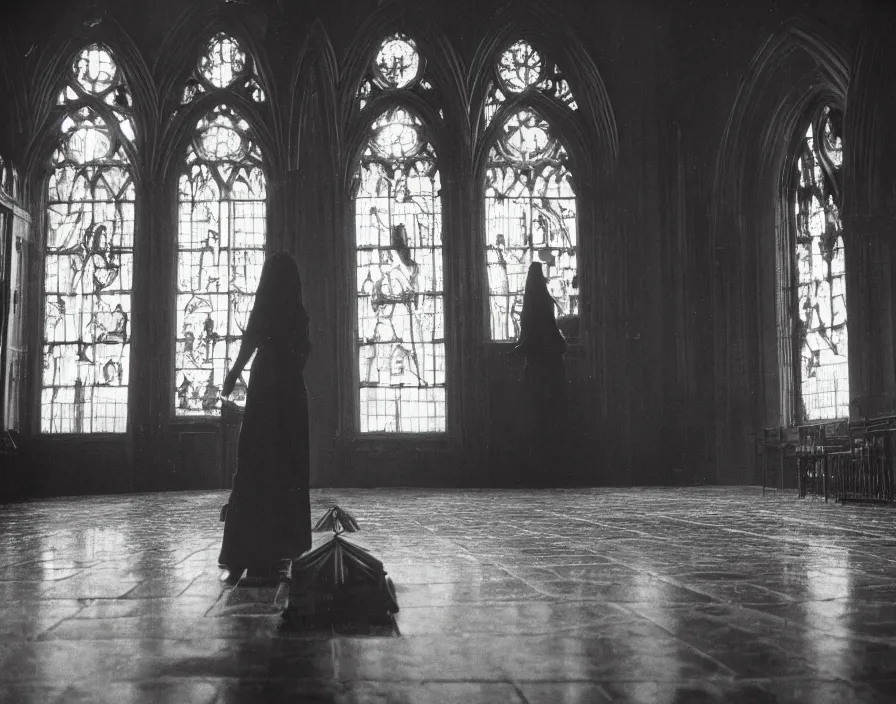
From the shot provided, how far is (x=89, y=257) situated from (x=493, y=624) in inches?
538

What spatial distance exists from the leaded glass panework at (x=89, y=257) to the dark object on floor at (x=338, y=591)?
41.1 feet

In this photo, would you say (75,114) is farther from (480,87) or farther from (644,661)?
(644,661)

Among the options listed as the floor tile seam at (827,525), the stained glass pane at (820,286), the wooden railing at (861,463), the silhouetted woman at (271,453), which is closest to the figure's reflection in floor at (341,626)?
the silhouetted woman at (271,453)

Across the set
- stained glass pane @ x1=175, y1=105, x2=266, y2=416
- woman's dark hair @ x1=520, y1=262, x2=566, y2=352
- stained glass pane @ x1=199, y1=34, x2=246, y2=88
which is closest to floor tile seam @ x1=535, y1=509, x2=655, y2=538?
woman's dark hair @ x1=520, y1=262, x2=566, y2=352

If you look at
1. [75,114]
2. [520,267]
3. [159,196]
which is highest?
[75,114]

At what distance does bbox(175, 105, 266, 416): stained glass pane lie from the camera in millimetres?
15219

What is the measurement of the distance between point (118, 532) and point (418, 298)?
9084 millimetres

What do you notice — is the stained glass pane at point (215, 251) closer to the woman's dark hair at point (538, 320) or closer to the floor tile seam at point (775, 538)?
the woman's dark hair at point (538, 320)

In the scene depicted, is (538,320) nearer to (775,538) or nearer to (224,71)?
(224,71)

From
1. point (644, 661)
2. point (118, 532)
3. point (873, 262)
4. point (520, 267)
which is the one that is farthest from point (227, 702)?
point (520, 267)

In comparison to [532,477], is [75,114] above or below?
above

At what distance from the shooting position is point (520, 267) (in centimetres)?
1550

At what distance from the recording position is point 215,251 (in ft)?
50.8

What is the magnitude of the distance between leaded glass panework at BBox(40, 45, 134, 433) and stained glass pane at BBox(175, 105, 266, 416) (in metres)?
0.84
